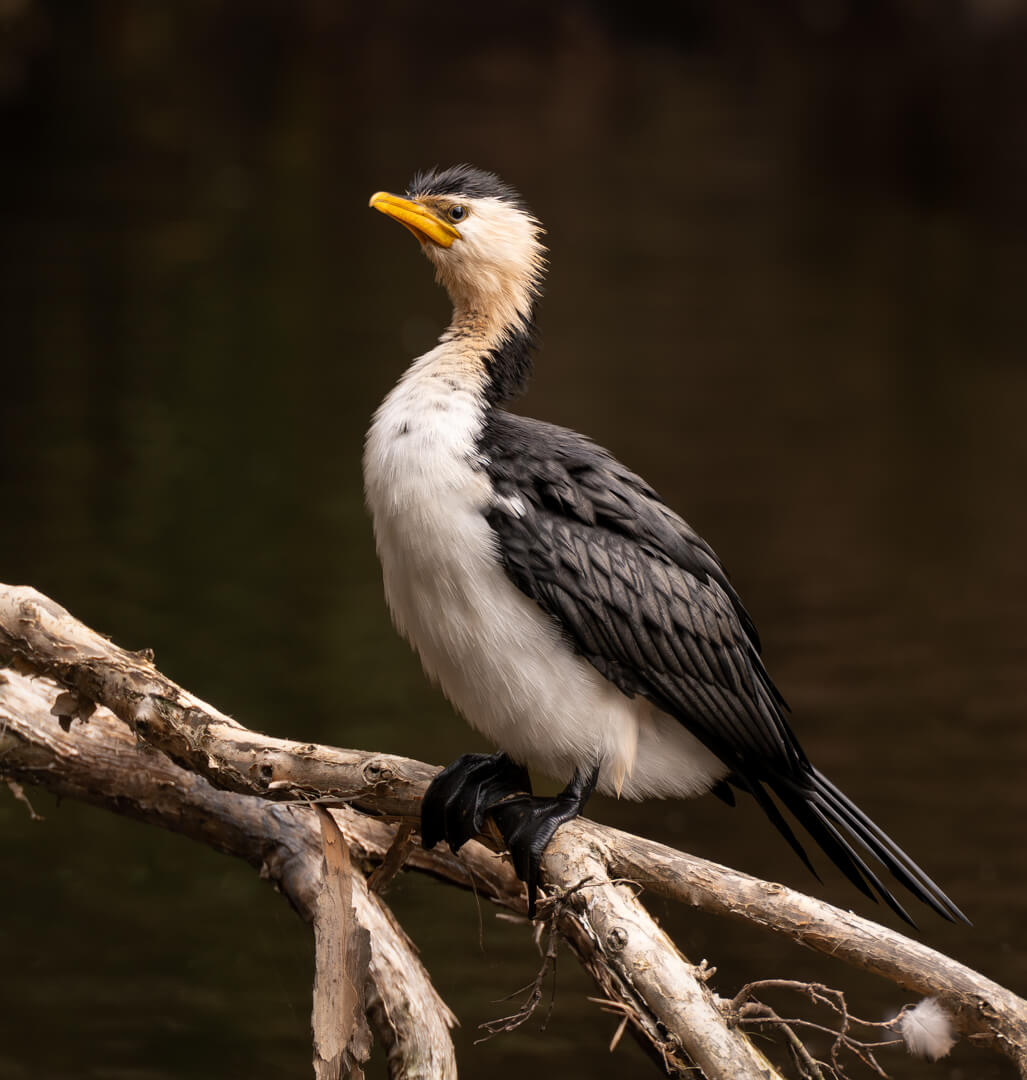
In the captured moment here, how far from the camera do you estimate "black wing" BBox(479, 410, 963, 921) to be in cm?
293

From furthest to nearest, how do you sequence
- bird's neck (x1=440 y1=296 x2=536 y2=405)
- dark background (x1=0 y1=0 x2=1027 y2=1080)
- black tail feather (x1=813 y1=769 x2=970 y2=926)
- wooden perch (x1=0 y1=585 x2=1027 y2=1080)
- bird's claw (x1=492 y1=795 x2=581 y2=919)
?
dark background (x1=0 y1=0 x2=1027 y2=1080) < bird's neck (x1=440 y1=296 x2=536 y2=405) < black tail feather (x1=813 y1=769 x2=970 y2=926) < bird's claw (x1=492 y1=795 x2=581 y2=919) < wooden perch (x1=0 y1=585 x2=1027 y2=1080)

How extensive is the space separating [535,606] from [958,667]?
13.3 ft

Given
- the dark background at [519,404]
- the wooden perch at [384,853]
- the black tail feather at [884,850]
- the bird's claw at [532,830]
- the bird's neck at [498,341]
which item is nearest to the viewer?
the wooden perch at [384,853]

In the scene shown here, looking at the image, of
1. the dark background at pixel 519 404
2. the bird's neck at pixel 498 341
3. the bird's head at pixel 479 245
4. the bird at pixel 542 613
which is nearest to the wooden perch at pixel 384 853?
the bird at pixel 542 613

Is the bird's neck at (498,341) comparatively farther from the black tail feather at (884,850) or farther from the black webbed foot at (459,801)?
the black tail feather at (884,850)

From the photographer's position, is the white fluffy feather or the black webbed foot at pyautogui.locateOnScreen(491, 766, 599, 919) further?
the black webbed foot at pyautogui.locateOnScreen(491, 766, 599, 919)

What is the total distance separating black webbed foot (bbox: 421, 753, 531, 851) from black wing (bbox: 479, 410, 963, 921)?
0.99ft

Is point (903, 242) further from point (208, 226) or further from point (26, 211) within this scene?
point (26, 211)

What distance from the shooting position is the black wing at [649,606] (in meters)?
2.93

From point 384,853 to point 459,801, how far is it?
1.47ft

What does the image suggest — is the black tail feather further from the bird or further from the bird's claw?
the bird's claw

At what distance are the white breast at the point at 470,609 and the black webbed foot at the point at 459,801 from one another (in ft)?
0.24

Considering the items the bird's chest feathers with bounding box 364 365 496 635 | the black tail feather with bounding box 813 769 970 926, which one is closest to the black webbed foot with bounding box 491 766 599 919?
the bird's chest feathers with bounding box 364 365 496 635

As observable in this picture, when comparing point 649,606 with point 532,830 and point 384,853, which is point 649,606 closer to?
point 532,830
